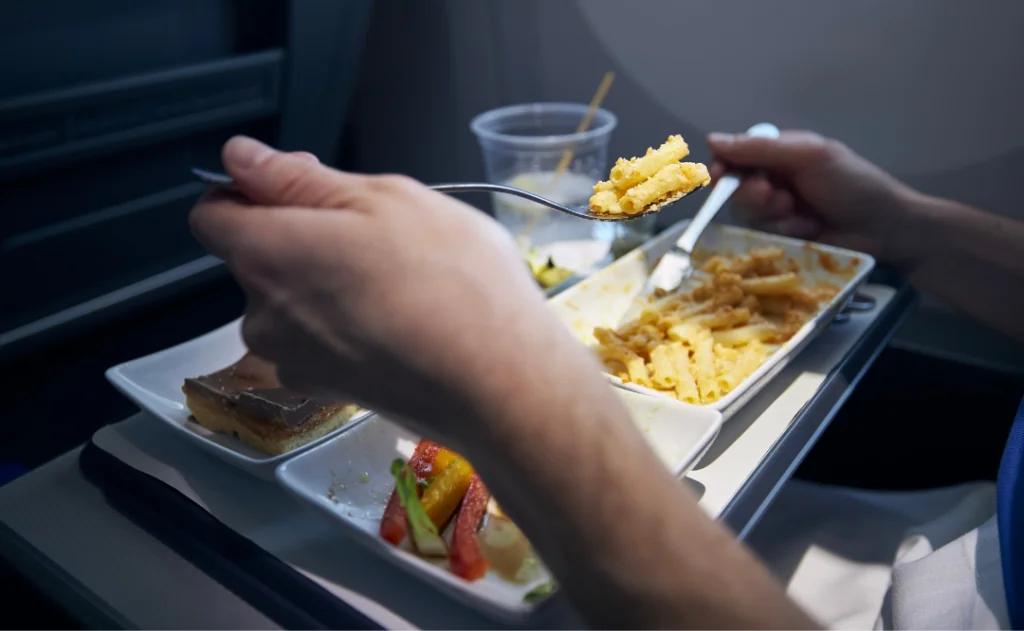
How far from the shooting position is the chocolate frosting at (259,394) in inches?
35.3

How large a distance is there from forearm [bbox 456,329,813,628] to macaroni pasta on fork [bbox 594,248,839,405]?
1.36 ft

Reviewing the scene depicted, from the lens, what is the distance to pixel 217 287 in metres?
1.64

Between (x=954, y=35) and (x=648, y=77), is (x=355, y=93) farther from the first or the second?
(x=954, y=35)

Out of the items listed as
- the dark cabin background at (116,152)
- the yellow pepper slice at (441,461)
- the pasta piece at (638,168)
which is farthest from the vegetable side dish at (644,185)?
the dark cabin background at (116,152)

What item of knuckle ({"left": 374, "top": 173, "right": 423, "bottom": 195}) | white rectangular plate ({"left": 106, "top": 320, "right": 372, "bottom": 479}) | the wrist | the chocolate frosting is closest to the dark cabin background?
white rectangular plate ({"left": 106, "top": 320, "right": 372, "bottom": 479})

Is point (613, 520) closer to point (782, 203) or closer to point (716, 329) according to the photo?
point (716, 329)

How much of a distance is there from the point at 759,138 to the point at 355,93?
1.11 metres

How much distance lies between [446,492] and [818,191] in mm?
831

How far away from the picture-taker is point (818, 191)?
1.31 m

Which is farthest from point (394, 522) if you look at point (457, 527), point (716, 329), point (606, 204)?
point (716, 329)

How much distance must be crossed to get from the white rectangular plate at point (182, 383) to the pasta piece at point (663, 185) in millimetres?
382

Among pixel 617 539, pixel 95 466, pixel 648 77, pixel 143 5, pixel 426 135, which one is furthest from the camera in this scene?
pixel 426 135

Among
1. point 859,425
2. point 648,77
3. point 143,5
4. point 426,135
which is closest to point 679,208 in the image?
point 648,77

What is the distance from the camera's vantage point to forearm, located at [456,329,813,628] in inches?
22.2
